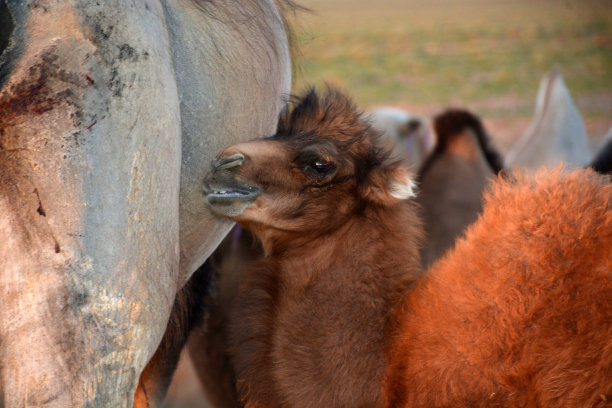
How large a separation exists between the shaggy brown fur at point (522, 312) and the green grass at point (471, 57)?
11395 millimetres

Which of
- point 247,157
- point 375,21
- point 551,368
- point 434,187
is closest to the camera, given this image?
point 551,368

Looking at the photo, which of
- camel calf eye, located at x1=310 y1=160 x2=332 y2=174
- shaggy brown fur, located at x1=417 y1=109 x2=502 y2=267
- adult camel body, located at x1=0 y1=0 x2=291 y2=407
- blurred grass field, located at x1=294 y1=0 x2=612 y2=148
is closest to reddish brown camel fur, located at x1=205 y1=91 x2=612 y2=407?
camel calf eye, located at x1=310 y1=160 x2=332 y2=174

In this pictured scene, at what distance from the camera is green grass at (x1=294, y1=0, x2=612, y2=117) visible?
2133cm

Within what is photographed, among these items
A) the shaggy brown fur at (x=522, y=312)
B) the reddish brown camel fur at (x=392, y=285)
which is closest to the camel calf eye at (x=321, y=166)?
the reddish brown camel fur at (x=392, y=285)

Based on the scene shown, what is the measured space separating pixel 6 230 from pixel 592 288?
161 cm

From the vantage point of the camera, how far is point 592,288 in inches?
75.6

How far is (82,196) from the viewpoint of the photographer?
1.57m

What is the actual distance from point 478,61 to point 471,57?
111cm

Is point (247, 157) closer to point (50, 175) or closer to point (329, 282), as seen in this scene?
point (329, 282)

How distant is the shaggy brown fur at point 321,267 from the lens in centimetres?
221

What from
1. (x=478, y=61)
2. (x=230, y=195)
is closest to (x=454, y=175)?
(x=230, y=195)

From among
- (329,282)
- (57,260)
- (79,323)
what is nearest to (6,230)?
(57,260)

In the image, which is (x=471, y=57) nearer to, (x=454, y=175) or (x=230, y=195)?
(x=454, y=175)

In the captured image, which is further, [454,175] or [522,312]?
[454,175]
